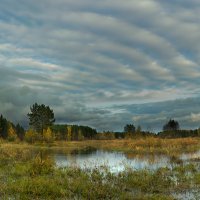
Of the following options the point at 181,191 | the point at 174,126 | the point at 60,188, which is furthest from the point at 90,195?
the point at 174,126

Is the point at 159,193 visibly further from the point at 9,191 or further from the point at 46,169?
the point at 46,169

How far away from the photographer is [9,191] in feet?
58.7

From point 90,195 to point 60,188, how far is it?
75.7 inches

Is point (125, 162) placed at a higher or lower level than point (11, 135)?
lower

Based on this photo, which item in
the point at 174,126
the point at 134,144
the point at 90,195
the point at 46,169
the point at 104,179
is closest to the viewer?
the point at 90,195

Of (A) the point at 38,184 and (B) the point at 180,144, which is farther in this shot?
(B) the point at 180,144

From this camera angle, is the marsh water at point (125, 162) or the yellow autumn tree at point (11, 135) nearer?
the marsh water at point (125, 162)

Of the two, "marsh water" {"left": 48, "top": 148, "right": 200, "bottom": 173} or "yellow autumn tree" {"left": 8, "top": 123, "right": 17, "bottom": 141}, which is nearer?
"marsh water" {"left": 48, "top": 148, "right": 200, "bottom": 173}

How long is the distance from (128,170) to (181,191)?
7009 millimetres

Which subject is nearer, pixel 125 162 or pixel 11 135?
pixel 125 162

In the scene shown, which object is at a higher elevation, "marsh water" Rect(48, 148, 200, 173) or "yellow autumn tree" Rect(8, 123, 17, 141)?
"yellow autumn tree" Rect(8, 123, 17, 141)

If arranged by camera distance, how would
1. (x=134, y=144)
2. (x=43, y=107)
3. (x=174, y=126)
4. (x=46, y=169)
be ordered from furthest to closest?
(x=174, y=126)
(x=43, y=107)
(x=134, y=144)
(x=46, y=169)

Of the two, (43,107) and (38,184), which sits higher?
(43,107)

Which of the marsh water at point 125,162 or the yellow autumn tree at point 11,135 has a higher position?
the yellow autumn tree at point 11,135
